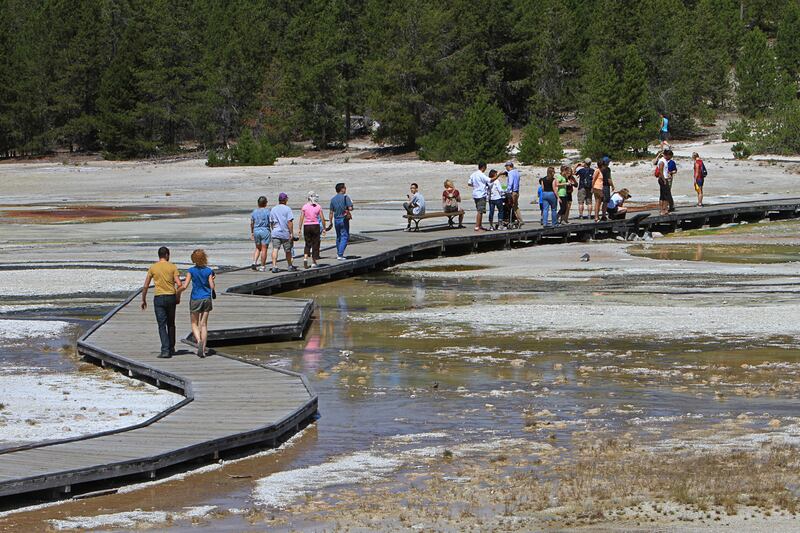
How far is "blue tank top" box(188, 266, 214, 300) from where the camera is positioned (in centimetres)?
1550

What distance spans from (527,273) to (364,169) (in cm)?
3442

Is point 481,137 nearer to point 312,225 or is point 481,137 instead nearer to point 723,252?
point 723,252

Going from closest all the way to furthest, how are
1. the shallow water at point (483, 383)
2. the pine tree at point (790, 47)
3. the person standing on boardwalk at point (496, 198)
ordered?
the shallow water at point (483, 383), the person standing on boardwalk at point (496, 198), the pine tree at point (790, 47)

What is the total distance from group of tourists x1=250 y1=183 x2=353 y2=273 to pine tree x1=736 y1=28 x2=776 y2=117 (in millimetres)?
53232

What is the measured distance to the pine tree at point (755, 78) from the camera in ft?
243

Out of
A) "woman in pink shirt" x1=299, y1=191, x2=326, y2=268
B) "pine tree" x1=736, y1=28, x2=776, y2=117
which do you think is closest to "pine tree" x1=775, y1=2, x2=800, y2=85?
"pine tree" x1=736, y1=28, x2=776, y2=117

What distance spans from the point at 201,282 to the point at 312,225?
857cm

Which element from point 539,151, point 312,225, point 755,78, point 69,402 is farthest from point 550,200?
point 755,78

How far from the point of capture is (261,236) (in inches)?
925

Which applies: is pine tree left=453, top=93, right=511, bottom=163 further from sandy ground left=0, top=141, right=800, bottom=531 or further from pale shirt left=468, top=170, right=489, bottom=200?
pale shirt left=468, top=170, right=489, bottom=200

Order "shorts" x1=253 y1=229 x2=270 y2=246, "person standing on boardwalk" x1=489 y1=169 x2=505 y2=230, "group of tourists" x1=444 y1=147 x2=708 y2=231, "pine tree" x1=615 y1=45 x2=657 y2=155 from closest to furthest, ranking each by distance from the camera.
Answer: "shorts" x1=253 y1=229 x2=270 y2=246 < "group of tourists" x1=444 y1=147 x2=708 y2=231 < "person standing on boardwalk" x1=489 y1=169 x2=505 y2=230 < "pine tree" x1=615 y1=45 x2=657 y2=155

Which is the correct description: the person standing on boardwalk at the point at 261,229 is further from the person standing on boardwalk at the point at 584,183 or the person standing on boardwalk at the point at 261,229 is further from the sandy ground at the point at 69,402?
the person standing on boardwalk at the point at 584,183

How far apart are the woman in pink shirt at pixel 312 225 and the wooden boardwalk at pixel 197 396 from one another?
16.0 inches

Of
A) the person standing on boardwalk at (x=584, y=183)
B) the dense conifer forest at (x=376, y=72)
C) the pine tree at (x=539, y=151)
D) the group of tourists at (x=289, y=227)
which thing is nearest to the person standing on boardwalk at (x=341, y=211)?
the group of tourists at (x=289, y=227)
